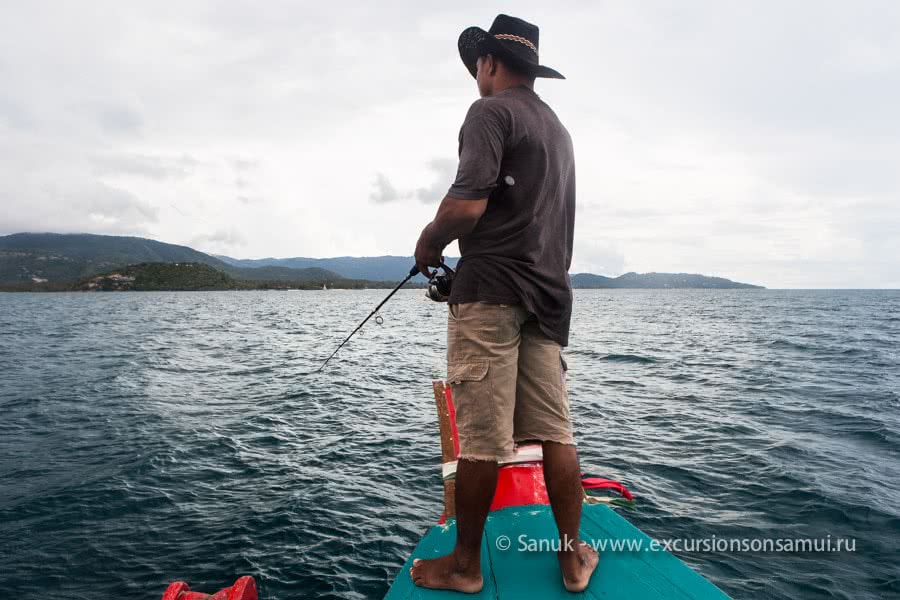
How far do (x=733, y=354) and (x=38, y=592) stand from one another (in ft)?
86.7

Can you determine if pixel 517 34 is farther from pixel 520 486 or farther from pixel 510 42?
pixel 520 486

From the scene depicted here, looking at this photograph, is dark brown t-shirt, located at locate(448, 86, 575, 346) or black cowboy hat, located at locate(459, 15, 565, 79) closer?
dark brown t-shirt, located at locate(448, 86, 575, 346)

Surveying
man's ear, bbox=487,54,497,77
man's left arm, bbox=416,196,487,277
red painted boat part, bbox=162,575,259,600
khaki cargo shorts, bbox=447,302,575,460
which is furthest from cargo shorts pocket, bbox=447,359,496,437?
red painted boat part, bbox=162,575,259,600

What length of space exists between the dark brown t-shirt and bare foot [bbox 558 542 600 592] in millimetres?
1257

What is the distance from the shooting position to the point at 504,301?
3100 millimetres

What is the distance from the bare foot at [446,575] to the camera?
122 inches

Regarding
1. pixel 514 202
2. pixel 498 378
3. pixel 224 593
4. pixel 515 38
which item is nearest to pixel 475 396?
pixel 498 378

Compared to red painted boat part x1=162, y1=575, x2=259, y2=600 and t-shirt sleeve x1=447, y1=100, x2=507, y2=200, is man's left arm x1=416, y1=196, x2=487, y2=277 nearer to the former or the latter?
t-shirt sleeve x1=447, y1=100, x2=507, y2=200

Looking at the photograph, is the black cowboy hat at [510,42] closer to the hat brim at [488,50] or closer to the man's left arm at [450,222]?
the hat brim at [488,50]

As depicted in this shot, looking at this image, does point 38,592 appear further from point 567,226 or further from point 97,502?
point 567,226

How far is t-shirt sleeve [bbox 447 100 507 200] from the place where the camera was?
291 cm

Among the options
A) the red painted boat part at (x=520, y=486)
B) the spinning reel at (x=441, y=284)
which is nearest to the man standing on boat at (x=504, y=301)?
the spinning reel at (x=441, y=284)

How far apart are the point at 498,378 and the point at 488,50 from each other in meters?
2.02

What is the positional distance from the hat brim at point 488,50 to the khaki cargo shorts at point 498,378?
4.90 feet
